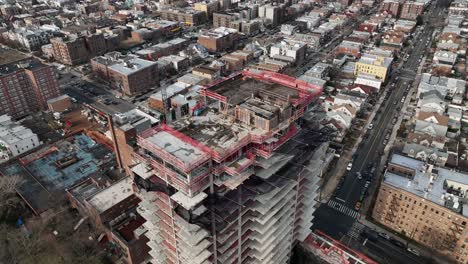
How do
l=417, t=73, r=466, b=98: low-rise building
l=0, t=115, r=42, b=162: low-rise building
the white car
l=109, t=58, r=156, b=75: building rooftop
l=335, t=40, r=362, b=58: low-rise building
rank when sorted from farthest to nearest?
l=335, t=40, r=362, b=58: low-rise building
l=109, t=58, r=156, b=75: building rooftop
l=417, t=73, r=466, b=98: low-rise building
l=0, t=115, r=42, b=162: low-rise building
the white car

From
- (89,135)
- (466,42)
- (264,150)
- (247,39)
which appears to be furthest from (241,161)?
(466,42)

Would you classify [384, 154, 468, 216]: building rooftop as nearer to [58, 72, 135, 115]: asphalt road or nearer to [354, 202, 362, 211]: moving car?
[354, 202, 362, 211]: moving car

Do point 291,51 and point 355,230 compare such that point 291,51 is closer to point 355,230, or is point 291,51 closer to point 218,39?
point 218,39

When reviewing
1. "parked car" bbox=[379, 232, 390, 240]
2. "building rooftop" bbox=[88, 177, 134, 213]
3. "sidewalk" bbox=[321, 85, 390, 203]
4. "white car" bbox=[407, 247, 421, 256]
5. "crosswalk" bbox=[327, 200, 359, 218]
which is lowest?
"white car" bbox=[407, 247, 421, 256]

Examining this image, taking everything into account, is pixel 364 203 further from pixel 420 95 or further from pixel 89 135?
pixel 89 135

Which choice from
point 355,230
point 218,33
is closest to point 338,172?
point 355,230

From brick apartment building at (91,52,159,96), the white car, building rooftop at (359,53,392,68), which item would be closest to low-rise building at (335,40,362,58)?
building rooftop at (359,53,392,68)
